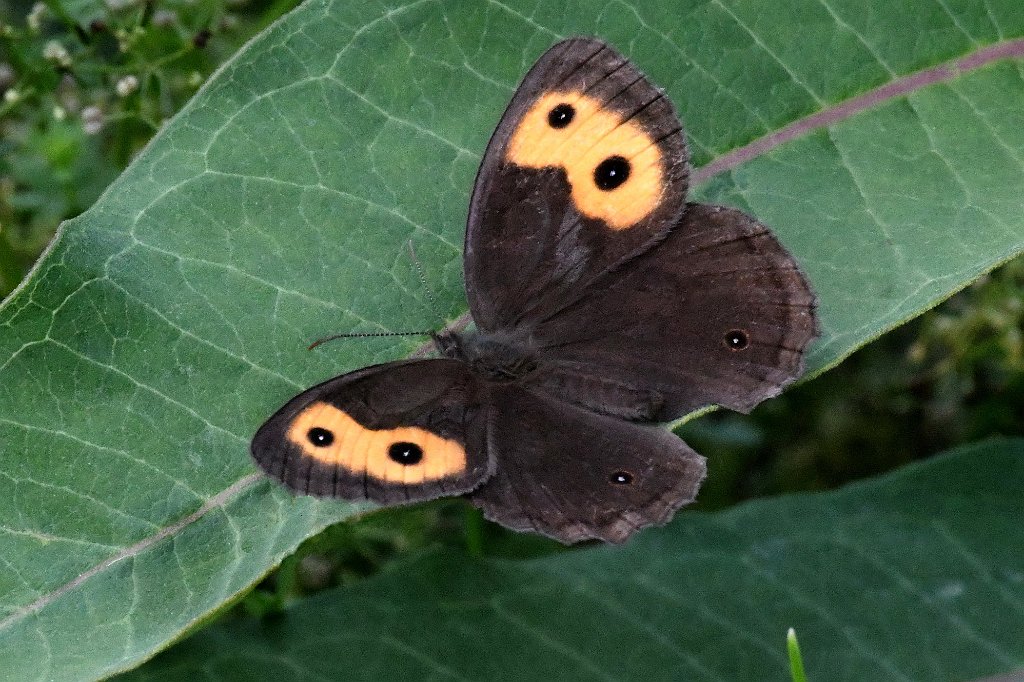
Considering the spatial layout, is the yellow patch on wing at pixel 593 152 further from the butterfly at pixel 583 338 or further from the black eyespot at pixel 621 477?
the black eyespot at pixel 621 477

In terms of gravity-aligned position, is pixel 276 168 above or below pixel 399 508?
above

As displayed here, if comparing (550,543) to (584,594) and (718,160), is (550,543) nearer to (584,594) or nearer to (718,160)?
(584,594)

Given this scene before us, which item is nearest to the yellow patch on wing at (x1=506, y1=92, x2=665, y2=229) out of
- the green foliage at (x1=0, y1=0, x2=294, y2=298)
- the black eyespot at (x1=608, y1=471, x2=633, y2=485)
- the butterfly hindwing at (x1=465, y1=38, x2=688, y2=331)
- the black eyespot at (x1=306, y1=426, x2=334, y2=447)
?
the butterfly hindwing at (x1=465, y1=38, x2=688, y2=331)

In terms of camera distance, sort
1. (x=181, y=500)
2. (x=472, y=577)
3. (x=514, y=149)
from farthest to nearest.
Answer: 1. (x=472, y=577)
2. (x=514, y=149)
3. (x=181, y=500)

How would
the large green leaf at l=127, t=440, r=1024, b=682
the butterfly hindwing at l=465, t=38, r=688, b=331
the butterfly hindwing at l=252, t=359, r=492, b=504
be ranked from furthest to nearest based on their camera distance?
the large green leaf at l=127, t=440, r=1024, b=682, the butterfly hindwing at l=465, t=38, r=688, b=331, the butterfly hindwing at l=252, t=359, r=492, b=504

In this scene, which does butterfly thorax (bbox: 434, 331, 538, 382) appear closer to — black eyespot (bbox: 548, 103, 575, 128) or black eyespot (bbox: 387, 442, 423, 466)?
black eyespot (bbox: 387, 442, 423, 466)

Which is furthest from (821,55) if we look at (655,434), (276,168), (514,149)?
(276,168)
